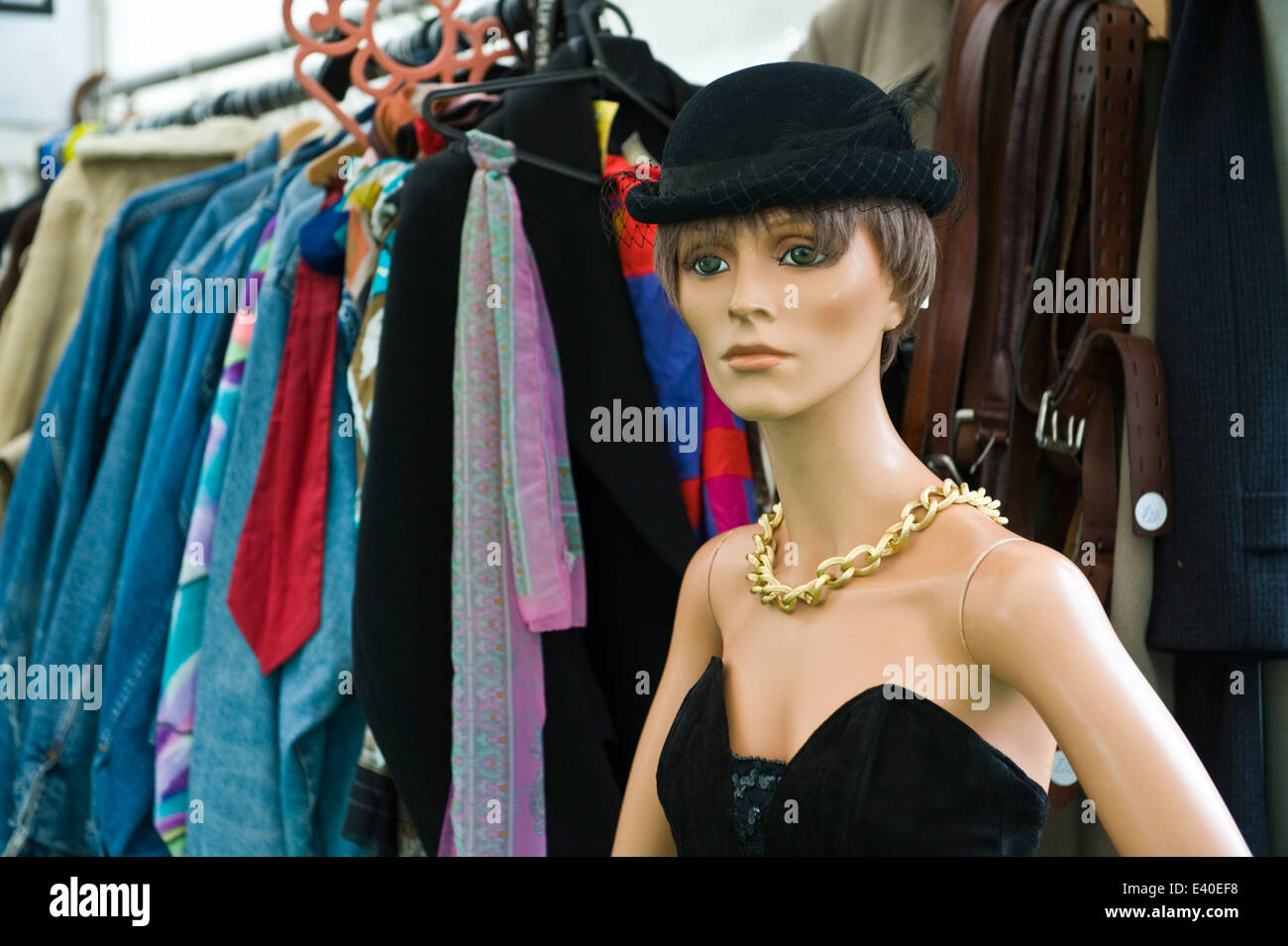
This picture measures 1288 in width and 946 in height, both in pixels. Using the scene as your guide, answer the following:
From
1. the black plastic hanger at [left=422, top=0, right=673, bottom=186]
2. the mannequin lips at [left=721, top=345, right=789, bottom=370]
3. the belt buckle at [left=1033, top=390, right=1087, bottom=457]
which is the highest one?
the black plastic hanger at [left=422, top=0, right=673, bottom=186]

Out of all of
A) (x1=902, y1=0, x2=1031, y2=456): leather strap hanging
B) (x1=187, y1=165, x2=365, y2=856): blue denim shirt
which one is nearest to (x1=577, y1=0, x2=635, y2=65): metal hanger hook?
(x1=902, y1=0, x2=1031, y2=456): leather strap hanging

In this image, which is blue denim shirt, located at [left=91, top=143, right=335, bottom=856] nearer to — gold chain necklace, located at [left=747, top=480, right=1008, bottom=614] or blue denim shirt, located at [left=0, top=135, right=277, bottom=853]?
blue denim shirt, located at [left=0, top=135, right=277, bottom=853]

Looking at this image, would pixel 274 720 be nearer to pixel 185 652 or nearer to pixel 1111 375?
pixel 185 652

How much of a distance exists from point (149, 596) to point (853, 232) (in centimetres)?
134

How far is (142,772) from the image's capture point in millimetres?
1754

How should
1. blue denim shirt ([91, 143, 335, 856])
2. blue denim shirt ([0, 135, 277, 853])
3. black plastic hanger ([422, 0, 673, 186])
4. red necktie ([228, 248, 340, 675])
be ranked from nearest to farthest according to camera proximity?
black plastic hanger ([422, 0, 673, 186]) < red necktie ([228, 248, 340, 675]) < blue denim shirt ([91, 143, 335, 856]) < blue denim shirt ([0, 135, 277, 853])

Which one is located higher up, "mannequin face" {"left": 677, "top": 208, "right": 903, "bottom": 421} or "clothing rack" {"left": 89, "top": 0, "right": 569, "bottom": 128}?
"clothing rack" {"left": 89, "top": 0, "right": 569, "bottom": 128}

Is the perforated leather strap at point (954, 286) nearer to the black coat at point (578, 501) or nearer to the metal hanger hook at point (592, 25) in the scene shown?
the black coat at point (578, 501)

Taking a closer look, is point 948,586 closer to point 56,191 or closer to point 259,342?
point 259,342

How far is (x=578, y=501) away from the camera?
1.48 meters

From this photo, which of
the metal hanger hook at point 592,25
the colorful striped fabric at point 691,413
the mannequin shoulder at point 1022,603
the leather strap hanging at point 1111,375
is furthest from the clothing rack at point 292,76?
the mannequin shoulder at point 1022,603

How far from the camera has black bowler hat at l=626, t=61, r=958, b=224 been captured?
82cm
